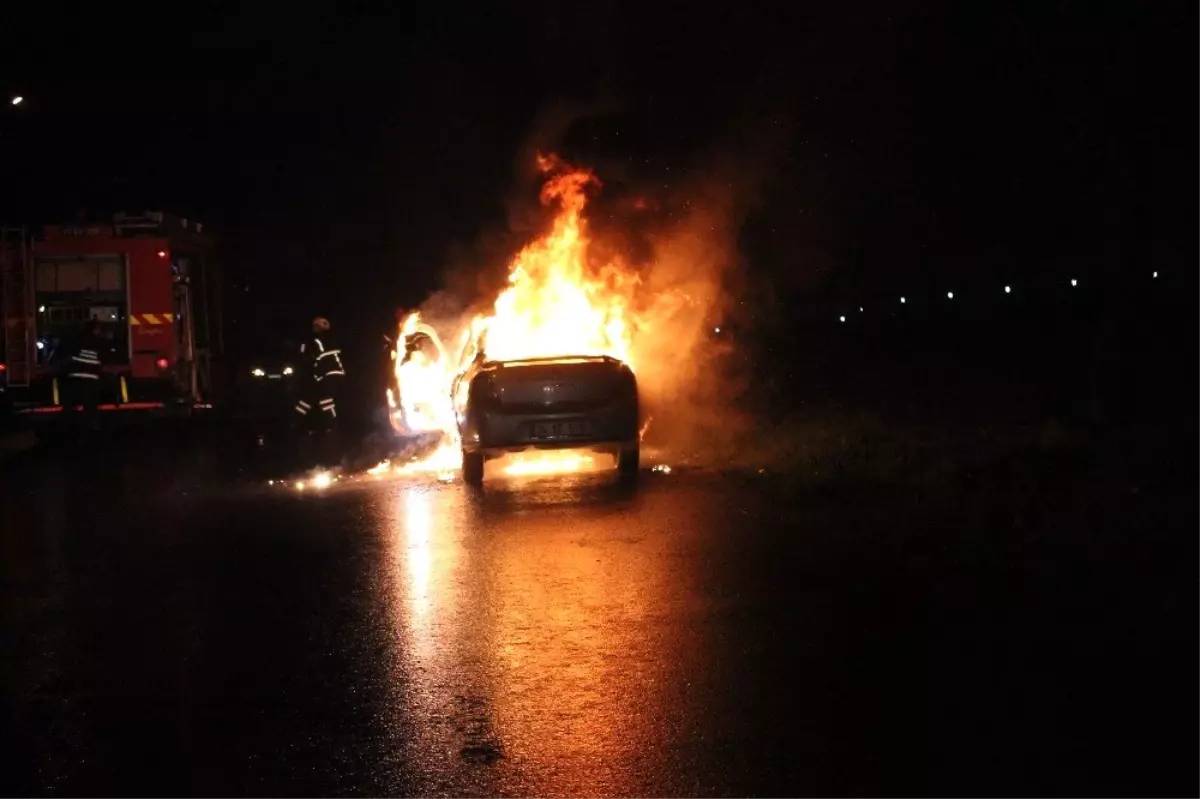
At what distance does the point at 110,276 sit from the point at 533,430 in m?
11.8

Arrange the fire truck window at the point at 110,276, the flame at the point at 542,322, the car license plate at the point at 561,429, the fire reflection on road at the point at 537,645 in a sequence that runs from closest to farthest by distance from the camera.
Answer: the fire reflection on road at the point at 537,645 < the car license plate at the point at 561,429 < the flame at the point at 542,322 < the fire truck window at the point at 110,276

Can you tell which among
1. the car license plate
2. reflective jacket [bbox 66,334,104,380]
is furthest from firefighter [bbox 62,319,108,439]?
the car license plate

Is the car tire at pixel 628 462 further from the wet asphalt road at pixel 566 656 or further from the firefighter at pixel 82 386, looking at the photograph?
the firefighter at pixel 82 386

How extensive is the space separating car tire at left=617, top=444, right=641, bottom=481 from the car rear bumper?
23 cm

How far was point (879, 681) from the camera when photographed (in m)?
6.96

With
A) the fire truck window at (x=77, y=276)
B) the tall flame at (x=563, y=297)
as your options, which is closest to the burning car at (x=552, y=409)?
the tall flame at (x=563, y=297)

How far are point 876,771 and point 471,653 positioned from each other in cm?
278

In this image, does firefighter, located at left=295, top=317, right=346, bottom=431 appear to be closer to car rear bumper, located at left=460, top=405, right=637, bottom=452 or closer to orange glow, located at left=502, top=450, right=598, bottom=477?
orange glow, located at left=502, top=450, right=598, bottom=477

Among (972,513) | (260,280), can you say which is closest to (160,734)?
(972,513)

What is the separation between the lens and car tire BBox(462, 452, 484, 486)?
1526 centimetres

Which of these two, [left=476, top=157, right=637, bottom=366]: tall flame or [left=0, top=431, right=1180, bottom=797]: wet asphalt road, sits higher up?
[left=476, top=157, right=637, bottom=366]: tall flame

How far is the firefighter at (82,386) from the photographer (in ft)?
73.0

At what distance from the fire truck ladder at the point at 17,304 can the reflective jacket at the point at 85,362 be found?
2.73 feet

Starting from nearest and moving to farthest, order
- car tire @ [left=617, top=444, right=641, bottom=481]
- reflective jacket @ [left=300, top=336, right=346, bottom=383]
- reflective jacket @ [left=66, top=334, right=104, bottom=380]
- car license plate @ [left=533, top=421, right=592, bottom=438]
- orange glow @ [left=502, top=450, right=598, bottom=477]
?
car license plate @ [left=533, top=421, right=592, bottom=438]
car tire @ [left=617, top=444, right=641, bottom=481]
orange glow @ [left=502, top=450, right=598, bottom=477]
reflective jacket @ [left=300, top=336, right=346, bottom=383]
reflective jacket @ [left=66, top=334, right=104, bottom=380]
